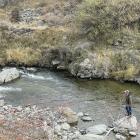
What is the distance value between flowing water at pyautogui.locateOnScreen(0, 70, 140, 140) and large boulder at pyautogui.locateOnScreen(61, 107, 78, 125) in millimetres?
599

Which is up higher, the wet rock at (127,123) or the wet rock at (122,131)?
the wet rock at (127,123)

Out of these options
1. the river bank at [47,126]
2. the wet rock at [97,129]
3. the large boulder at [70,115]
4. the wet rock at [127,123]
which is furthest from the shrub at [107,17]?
the wet rock at [97,129]

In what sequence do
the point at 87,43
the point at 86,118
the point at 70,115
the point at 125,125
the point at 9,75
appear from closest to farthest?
the point at 125,125
the point at 70,115
the point at 86,118
the point at 9,75
the point at 87,43

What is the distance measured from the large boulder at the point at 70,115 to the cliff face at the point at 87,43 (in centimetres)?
1169

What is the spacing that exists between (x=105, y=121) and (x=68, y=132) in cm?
381

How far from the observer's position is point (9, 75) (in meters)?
44.5

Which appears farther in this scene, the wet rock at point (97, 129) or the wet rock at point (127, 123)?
the wet rock at point (127, 123)

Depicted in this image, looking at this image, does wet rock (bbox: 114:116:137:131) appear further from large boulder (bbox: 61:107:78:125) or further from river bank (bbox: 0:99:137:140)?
large boulder (bbox: 61:107:78:125)

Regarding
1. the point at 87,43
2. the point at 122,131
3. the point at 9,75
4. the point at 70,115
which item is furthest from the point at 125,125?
the point at 87,43

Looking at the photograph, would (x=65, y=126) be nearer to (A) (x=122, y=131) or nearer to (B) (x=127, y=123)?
(A) (x=122, y=131)

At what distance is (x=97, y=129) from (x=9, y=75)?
15.9 metres

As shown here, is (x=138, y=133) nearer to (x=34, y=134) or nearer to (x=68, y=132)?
(x=68, y=132)

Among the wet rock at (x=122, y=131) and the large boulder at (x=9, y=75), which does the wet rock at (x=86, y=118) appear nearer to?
the wet rock at (x=122, y=131)

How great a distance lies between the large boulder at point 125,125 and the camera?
31.8 meters
